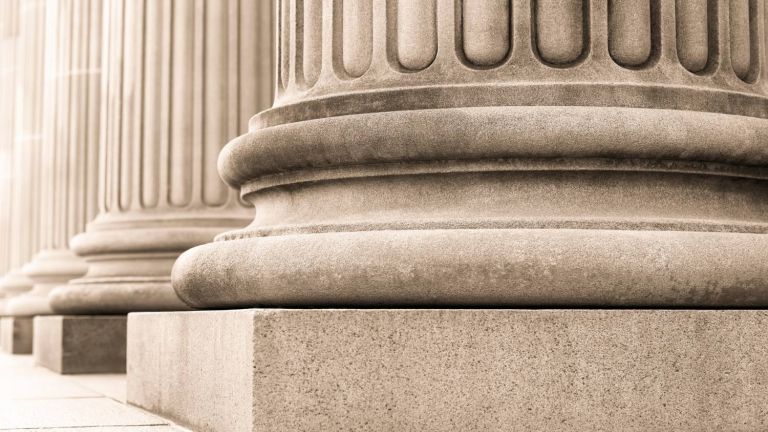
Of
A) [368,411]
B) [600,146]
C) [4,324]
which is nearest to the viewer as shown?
[368,411]

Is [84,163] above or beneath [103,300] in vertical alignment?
above

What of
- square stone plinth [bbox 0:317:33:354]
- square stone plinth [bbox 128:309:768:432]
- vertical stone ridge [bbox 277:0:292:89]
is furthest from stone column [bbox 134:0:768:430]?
square stone plinth [bbox 0:317:33:354]

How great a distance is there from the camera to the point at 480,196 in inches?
428

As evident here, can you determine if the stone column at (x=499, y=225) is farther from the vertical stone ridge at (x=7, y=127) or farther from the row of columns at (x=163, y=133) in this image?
the vertical stone ridge at (x=7, y=127)

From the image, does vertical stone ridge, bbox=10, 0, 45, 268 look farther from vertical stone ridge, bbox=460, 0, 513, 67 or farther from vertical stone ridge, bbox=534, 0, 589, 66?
vertical stone ridge, bbox=534, 0, 589, 66

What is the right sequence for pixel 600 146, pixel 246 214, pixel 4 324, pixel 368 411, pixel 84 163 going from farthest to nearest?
pixel 4 324 → pixel 84 163 → pixel 246 214 → pixel 600 146 → pixel 368 411

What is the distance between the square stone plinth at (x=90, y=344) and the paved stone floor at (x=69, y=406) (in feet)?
1.86

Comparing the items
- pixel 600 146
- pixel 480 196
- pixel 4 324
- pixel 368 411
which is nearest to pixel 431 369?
pixel 368 411

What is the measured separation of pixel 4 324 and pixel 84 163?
10583 mm

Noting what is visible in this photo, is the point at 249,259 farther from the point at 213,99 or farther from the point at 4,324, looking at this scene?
the point at 4,324

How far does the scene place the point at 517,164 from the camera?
35.3ft

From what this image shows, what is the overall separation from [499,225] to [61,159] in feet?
73.5

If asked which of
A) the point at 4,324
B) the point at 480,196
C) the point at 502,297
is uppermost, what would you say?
the point at 480,196

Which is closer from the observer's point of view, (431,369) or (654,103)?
(431,369)
